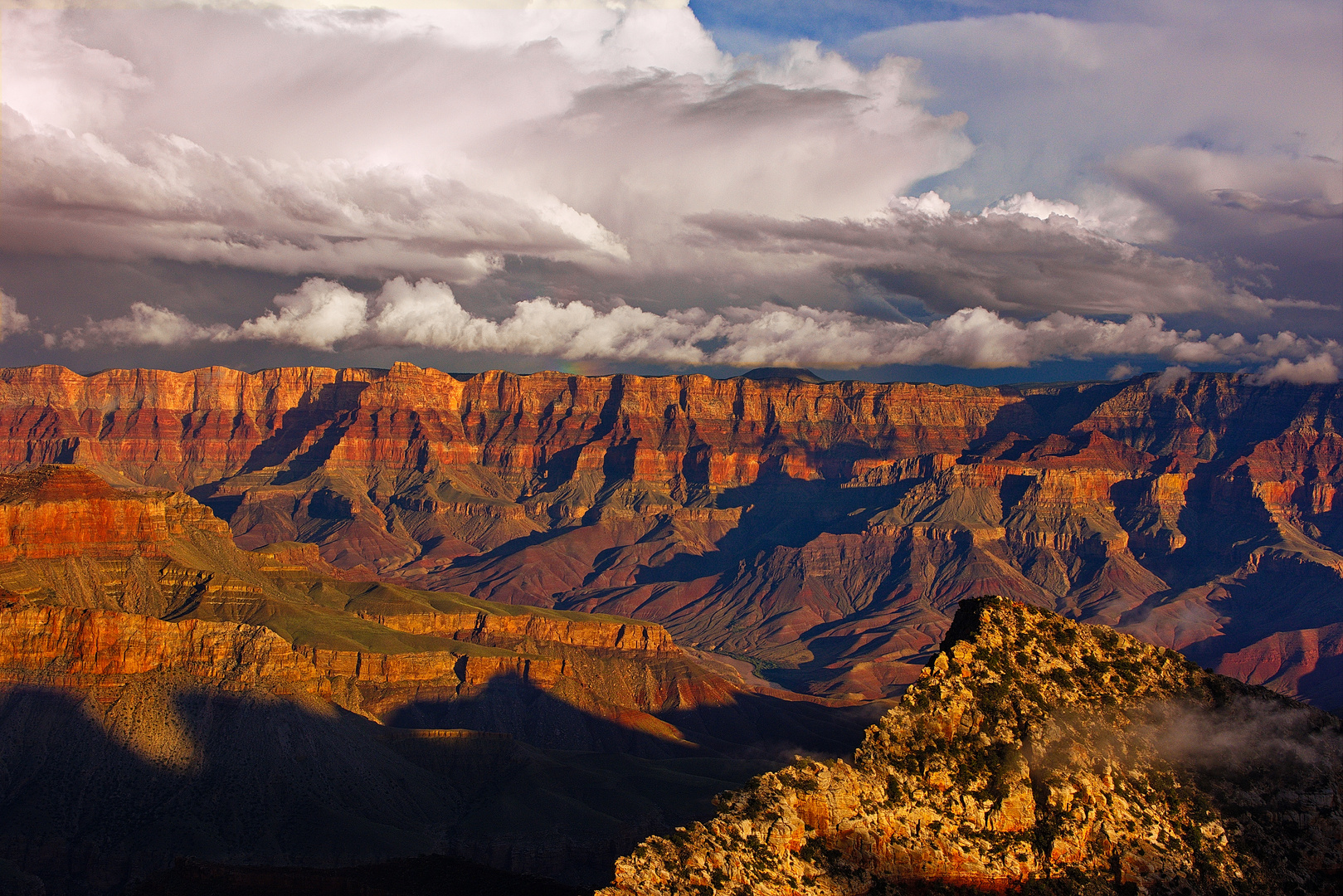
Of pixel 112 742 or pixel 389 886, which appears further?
pixel 112 742

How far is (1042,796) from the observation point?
193 ft

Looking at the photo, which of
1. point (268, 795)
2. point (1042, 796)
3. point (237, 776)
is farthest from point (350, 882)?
point (1042, 796)

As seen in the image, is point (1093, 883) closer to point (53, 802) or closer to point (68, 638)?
point (53, 802)

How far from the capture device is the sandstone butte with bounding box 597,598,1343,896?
5600 centimetres

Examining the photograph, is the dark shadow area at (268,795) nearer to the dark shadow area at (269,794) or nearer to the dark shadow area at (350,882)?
the dark shadow area at (269,794)

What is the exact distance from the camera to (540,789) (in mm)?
157375

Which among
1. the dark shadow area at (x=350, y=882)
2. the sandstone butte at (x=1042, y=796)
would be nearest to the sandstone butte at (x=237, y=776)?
the dark shadow area at (x=350, y=882)

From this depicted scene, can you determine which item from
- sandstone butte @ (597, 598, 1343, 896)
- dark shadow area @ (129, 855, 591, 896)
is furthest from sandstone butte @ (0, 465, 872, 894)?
sandstone butte @ (597, 598, 1343, 896)

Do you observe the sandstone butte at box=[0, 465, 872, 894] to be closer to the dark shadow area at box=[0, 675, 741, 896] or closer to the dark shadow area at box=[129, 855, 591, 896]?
the dark shadow area at box=[0, 675, 741, 896]

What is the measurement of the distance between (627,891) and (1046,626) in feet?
90.9

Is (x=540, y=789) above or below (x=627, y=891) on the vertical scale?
below

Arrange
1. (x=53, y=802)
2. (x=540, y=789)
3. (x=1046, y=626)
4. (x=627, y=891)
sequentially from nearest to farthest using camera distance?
(x=627, y=891) → (x=1046, y=626) → (x=53, y=802) → (x=540, y=789)

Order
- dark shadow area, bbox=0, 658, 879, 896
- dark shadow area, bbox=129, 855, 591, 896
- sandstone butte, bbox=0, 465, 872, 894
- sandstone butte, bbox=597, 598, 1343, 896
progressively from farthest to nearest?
sandstone butte, bbox=0, 465, 872, 894
dark shadow area, bbox=0, 658, 879, 896
dark shadow area, bbox=129, 855, 591, 896
sandstone butte, bbox=597, 598, 1343, 896

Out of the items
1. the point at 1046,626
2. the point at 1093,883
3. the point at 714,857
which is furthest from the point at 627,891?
the point at 1046,626
